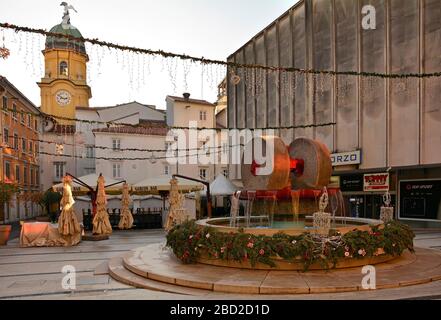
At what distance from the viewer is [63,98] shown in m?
53.8

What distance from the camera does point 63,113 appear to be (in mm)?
54281

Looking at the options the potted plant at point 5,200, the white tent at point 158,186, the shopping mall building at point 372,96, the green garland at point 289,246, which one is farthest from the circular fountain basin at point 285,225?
the potted plant at point 5,200

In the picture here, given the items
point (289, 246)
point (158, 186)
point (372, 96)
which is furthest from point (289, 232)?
point (372, 96)

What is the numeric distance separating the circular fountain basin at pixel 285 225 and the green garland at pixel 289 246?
241 mm

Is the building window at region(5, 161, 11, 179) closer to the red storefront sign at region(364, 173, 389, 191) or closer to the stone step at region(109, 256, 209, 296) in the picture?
the stone step at region(109, 256, 209, 296)

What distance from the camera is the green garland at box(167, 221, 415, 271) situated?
8.77 meters

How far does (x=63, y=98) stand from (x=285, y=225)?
48835 millimetres

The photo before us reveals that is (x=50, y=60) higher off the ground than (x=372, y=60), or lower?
higher

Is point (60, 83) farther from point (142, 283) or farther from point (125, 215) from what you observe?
point (142, 283)

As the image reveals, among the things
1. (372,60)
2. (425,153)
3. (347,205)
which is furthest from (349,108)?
(347,205)

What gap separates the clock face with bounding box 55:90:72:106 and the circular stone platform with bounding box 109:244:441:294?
159 ft

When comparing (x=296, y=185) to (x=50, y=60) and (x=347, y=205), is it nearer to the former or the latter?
(x=347, y=205)
